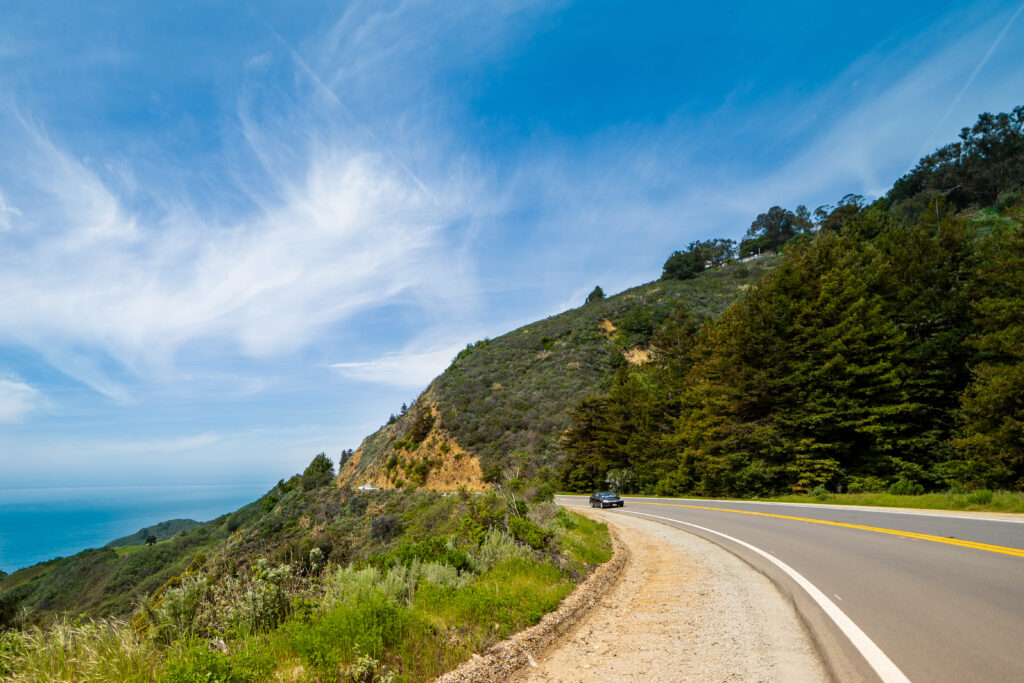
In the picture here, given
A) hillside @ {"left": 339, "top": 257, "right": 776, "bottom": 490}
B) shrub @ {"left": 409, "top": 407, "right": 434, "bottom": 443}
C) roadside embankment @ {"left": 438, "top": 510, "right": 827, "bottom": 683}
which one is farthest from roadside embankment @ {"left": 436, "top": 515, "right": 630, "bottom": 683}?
shrub @ {"left": 409, "top": 407, "right": 434, "bottom": 443}

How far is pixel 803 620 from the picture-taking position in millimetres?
4883

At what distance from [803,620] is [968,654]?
1489mm

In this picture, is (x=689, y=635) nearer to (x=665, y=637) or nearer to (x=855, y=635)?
(x=665, y=637)

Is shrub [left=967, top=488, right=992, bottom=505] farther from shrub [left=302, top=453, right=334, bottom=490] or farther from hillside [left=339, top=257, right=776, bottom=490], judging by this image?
shrub [left=302, top=453, right=334, bottom=490]

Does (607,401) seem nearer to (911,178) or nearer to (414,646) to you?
(414,646)

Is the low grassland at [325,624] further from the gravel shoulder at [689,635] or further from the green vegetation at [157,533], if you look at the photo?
the green vegetation at [157,533]

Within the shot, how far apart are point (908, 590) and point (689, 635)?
9.57 feet

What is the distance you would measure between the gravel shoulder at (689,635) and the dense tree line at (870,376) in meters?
16.3

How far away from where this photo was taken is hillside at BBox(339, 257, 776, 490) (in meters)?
41.0

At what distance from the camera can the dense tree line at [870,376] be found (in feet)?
58.0

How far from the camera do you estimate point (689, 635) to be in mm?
4816

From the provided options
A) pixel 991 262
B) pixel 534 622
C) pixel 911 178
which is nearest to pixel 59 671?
pixel 534 622

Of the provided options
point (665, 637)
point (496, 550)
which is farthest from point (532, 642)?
point (496, 550)

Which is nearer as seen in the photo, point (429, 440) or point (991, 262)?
point (991, 262)
